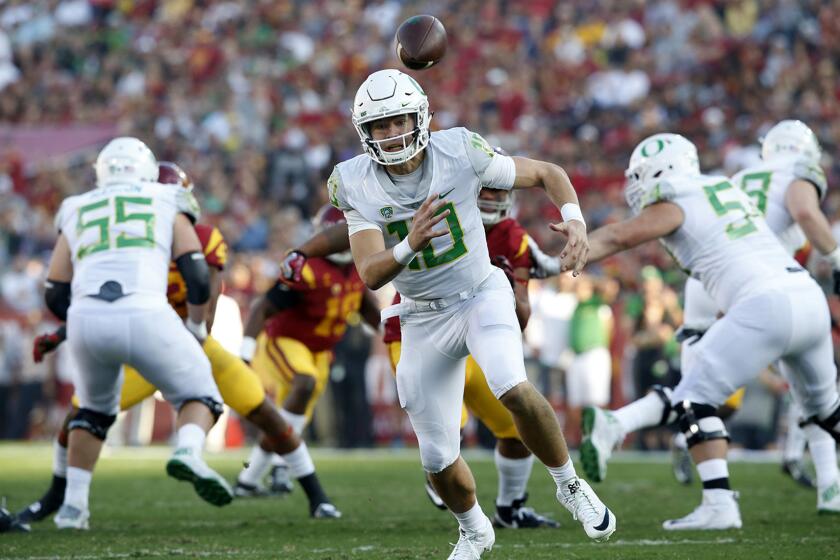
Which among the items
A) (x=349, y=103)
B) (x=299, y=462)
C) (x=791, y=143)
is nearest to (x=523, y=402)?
(x=299, y=462)

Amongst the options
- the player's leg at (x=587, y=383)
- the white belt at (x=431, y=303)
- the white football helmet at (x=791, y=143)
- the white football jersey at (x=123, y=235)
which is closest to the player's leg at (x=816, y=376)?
the white football helmet at (x=791, y=143)

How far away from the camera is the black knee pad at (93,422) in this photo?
6.39 metres

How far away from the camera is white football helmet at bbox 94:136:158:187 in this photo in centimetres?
663

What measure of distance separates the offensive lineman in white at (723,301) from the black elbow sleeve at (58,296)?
102 inches

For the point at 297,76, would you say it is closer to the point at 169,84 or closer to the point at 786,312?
the point at 169,84

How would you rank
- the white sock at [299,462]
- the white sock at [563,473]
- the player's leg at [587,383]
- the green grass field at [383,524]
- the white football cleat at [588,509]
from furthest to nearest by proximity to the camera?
the player's leg at [587,383]
the white sock at [299,462]
the green grass field at [383,524]
the white sock at [563,473]
the white football cleat at [588,509]

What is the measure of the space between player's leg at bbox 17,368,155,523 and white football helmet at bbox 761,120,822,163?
12.5 ft

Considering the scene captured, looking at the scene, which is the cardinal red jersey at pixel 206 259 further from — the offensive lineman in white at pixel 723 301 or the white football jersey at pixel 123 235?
the offensive lineman in white at pixel 723 301

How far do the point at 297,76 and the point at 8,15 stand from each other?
6549 millimetres

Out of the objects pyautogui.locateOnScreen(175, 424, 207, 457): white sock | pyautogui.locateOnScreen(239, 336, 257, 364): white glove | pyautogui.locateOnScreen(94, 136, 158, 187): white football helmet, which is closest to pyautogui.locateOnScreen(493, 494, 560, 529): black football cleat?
pyautogui.locateOnScreen(175, 424, 207, 457): white sock

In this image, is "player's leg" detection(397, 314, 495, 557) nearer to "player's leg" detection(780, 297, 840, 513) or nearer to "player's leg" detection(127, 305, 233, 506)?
"player's leg" detection(127, 305, 233, 506)

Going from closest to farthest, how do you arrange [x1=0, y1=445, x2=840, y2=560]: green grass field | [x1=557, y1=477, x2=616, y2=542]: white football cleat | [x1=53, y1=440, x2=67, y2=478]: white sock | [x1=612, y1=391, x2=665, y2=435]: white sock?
1. [x1=557, y1=477, x2=616, y2=542]: white football cleat
2. [x1=0, y1=445, x2=840, y2=560]: green grass field
3. [x1=612, y1=391, x2=665, y2=435]: white sock
4. [x1=53, y1=440, x2=67, y2=478]: white sock

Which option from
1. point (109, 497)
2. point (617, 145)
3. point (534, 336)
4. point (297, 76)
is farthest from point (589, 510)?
point (297, 76)

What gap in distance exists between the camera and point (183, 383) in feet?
20.2
